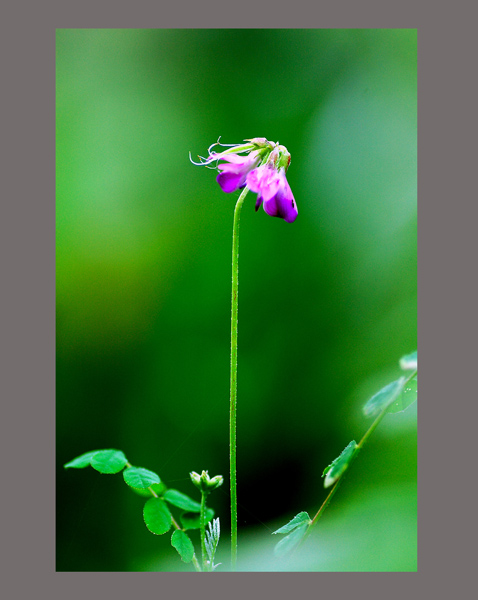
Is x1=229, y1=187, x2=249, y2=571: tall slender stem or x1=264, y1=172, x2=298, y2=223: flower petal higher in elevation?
x1=264, y1=172, x2=298, y2=223: flower petal

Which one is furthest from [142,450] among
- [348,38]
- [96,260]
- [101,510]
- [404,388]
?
[348,38]

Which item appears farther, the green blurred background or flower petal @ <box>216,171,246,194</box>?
the green blurred background

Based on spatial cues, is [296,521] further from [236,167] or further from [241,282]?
[236,167]

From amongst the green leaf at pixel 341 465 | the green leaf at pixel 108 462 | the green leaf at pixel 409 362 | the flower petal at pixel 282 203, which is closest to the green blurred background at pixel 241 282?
the green leaf at pixel 409 362

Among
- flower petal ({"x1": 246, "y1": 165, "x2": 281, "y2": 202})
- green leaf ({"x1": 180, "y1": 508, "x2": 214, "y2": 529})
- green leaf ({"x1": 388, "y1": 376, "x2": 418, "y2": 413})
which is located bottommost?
green leaf ({"x1": 180, "y1": 508, "x2": 214, "y2": 529})

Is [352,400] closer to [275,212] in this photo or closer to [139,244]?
[275,212]

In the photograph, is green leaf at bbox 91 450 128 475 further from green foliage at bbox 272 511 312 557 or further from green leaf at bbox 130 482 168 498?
green foliage at bbox 272 511 312 557

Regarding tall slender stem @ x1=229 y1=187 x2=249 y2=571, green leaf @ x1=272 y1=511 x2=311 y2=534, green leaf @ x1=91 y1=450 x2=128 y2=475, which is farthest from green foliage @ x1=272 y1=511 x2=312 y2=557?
green leaf @ x1=91 y1=450 x2=128 y2=475
